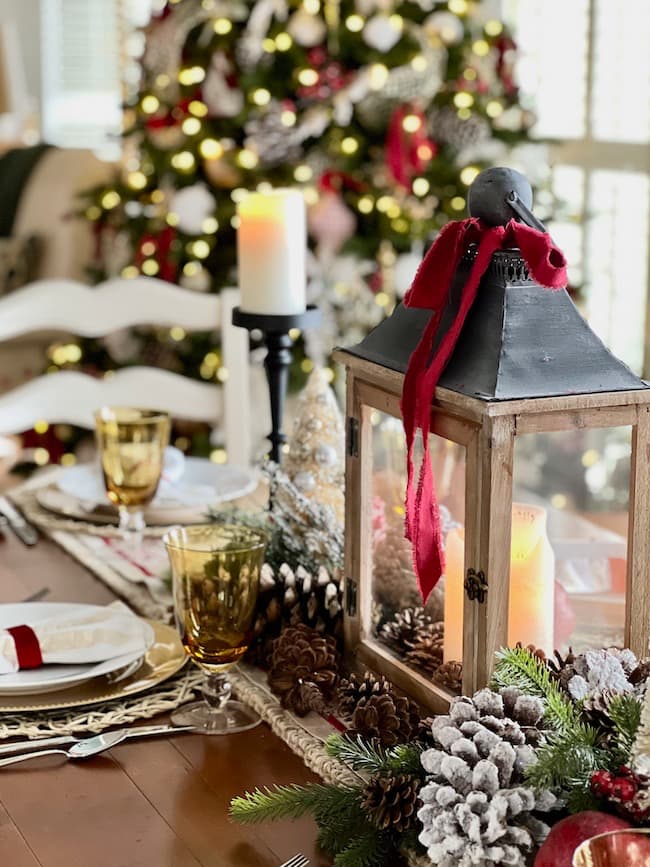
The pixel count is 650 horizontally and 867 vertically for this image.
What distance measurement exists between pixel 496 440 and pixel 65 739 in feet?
1.36

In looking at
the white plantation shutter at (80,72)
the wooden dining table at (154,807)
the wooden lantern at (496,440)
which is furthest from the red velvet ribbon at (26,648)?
the white plantation shutter at (80,72)

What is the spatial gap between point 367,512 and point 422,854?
12.6 inches

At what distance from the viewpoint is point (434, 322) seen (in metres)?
0.89

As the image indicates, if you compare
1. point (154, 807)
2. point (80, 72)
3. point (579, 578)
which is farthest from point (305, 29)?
point (80, 72)

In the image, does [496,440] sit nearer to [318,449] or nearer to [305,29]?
[318,449]

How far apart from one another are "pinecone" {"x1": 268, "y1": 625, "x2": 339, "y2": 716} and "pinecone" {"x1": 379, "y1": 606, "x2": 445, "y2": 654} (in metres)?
Result: 0.05

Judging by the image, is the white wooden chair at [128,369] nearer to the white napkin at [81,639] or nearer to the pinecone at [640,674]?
the white napkin at [81,639]

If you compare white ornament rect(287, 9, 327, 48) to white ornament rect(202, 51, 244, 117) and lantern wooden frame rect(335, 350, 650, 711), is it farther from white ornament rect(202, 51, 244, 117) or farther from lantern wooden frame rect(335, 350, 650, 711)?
lantern wooden frame rect(335, 350, 650, 711)

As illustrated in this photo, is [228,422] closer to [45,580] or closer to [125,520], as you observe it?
[125,520]

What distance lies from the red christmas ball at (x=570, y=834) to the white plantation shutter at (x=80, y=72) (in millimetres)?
6925

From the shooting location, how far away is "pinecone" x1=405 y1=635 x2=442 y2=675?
956mm

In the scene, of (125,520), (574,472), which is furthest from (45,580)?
(574,472)

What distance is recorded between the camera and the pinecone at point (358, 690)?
2.99 feet

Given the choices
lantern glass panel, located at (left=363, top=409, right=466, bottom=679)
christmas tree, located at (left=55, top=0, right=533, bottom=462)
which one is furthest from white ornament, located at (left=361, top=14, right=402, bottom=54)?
lantern glass panel, located at (left=363, top=409, right=466, bottom=679)
